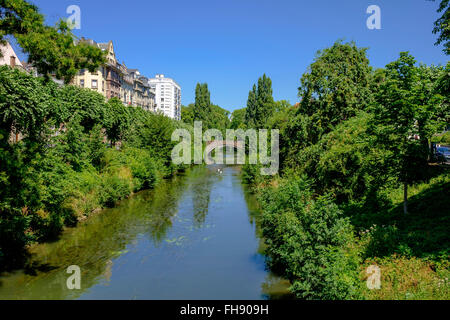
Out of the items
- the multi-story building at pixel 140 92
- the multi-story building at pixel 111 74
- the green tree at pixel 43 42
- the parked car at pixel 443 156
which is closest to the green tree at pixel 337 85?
the parked car at pixel 443 156

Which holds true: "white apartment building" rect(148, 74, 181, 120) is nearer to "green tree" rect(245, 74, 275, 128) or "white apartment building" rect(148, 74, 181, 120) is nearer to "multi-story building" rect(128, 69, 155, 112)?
"multi-story building" rect(128, 69, 155, 112)

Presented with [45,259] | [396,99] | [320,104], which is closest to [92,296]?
[45,259]

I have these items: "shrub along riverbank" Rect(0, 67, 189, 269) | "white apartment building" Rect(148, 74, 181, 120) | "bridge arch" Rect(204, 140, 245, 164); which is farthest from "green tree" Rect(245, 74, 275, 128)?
"white apartment building" Rect(148, 74, 181, 120)

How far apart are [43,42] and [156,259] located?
434 inches

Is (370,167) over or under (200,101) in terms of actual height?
under

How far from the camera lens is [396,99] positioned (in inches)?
499

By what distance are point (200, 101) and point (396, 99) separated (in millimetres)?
80447

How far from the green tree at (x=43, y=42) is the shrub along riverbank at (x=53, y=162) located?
7.28 ft

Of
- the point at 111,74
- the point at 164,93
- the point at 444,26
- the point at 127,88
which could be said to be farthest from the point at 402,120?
the point at 164,93

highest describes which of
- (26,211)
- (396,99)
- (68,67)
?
(68,67)

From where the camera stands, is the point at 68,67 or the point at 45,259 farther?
the point at 45,259

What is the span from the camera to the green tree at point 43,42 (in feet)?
33.1

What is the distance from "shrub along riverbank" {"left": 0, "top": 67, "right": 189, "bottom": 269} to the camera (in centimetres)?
1454
